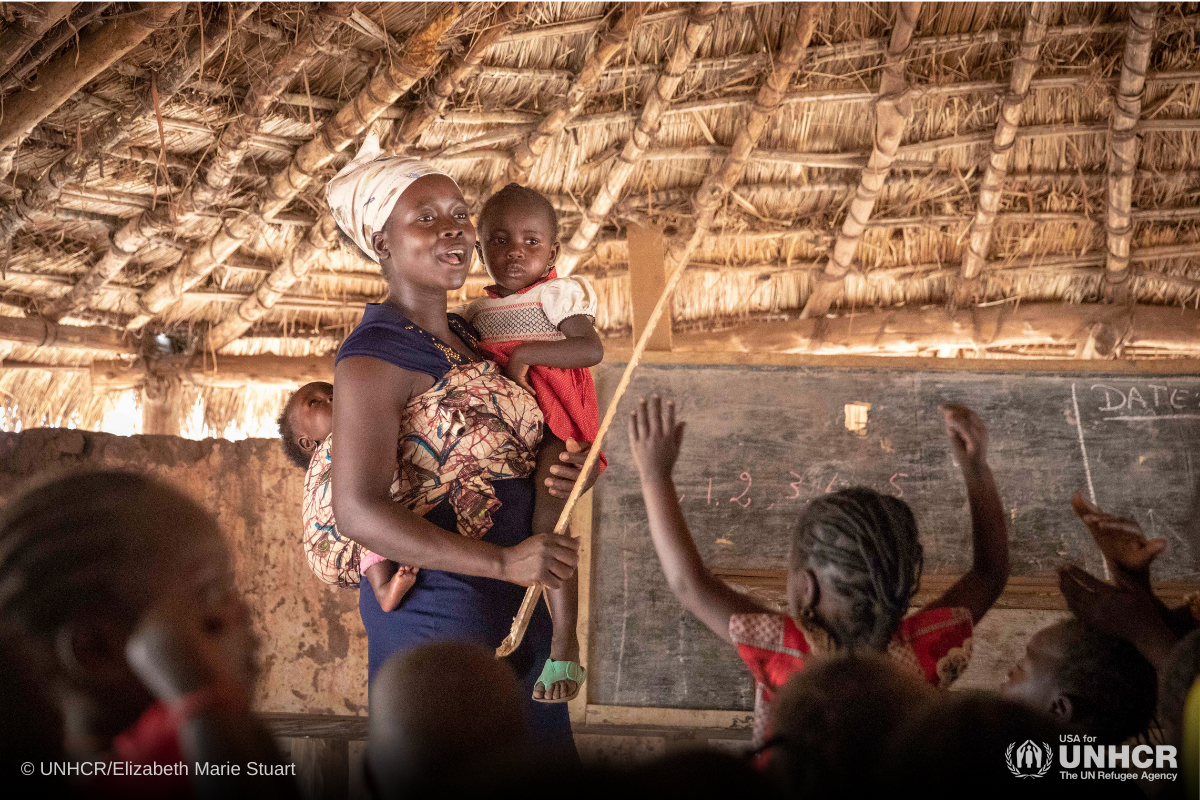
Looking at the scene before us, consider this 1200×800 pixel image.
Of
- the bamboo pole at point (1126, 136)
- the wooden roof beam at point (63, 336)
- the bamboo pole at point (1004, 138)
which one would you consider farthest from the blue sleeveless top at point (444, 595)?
the wooden roof beam at point (63, 336)

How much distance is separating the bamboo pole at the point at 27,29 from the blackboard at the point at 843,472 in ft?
6.87

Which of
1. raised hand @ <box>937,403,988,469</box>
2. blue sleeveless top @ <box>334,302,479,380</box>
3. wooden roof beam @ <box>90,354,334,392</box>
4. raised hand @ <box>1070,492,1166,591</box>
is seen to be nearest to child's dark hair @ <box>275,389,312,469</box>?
blue sleeveless top @ <box>334,302,479,380</box>

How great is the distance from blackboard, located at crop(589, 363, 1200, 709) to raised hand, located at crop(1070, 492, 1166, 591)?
0.13 feet

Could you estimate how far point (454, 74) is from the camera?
418 centimetres

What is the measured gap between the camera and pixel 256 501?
12.9ft

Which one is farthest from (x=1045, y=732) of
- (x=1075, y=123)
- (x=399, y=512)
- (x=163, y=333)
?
(x=163, y=333)

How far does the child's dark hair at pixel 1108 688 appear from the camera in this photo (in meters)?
1.62

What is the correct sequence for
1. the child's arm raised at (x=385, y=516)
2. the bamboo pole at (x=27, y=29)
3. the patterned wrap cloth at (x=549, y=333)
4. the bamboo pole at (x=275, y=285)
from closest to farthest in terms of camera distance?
the child's arm raised at (x=385, y=516)
the patterned wrap cloth at (x=549, y=333)
the bamboo pole at (x=27, y=29)
the bamboo pole at (x=275, y=285)

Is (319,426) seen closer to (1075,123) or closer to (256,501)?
(256,501)

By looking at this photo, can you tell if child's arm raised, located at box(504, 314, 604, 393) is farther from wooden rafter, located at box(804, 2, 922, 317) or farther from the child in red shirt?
wooden rafter, located at box(804, 2, 922, 317)

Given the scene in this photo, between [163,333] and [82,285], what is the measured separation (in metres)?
0.83

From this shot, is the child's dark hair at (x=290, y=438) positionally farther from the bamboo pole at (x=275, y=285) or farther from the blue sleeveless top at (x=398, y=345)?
the bamboo pole at (x=275, y=285)

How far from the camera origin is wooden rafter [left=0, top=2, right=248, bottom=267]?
363 cm

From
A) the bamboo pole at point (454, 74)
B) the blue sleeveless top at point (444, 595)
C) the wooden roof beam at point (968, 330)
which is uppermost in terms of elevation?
the bamboo pole at point (454, 74)
